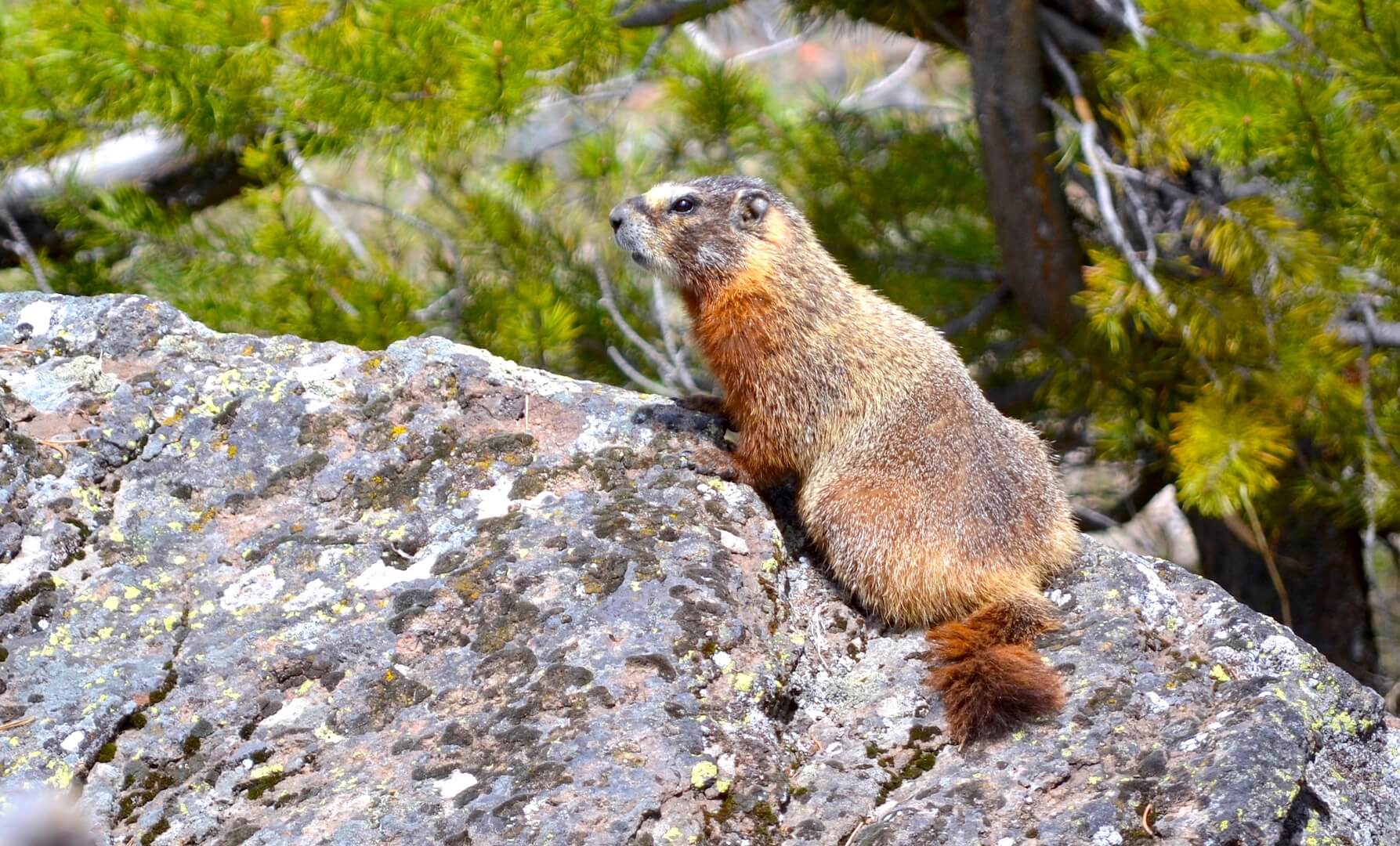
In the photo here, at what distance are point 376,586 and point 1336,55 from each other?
3.98 m

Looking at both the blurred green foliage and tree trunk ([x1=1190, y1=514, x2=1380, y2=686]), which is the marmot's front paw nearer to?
the blurred green foliage

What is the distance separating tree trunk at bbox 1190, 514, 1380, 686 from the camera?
Answer: 22.0 feet

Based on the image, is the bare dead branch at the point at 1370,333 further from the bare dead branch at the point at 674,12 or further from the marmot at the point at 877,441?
the bare dead branch at the point at 674,12

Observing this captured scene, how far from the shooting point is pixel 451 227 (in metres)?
6.66

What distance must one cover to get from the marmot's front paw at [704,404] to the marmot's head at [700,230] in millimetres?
451

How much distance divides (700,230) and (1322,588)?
4.43 meters

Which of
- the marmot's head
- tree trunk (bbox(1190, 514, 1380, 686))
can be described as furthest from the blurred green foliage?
the marmot's head

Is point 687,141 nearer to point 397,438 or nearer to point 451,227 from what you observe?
point 451,227

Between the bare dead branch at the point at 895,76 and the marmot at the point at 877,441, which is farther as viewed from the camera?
the bare dead branch at the point at 895,76

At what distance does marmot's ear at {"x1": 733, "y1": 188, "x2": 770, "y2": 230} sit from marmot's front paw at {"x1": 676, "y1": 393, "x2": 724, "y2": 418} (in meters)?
0.71

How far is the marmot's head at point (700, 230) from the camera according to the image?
462 cm

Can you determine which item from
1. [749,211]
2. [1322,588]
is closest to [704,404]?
[749,211]

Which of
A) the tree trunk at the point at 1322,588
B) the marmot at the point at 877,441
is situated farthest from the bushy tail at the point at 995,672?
the tree trunk at the point at 1322,588

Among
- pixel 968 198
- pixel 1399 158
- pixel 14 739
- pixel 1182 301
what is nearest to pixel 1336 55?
pixel 1399 158
